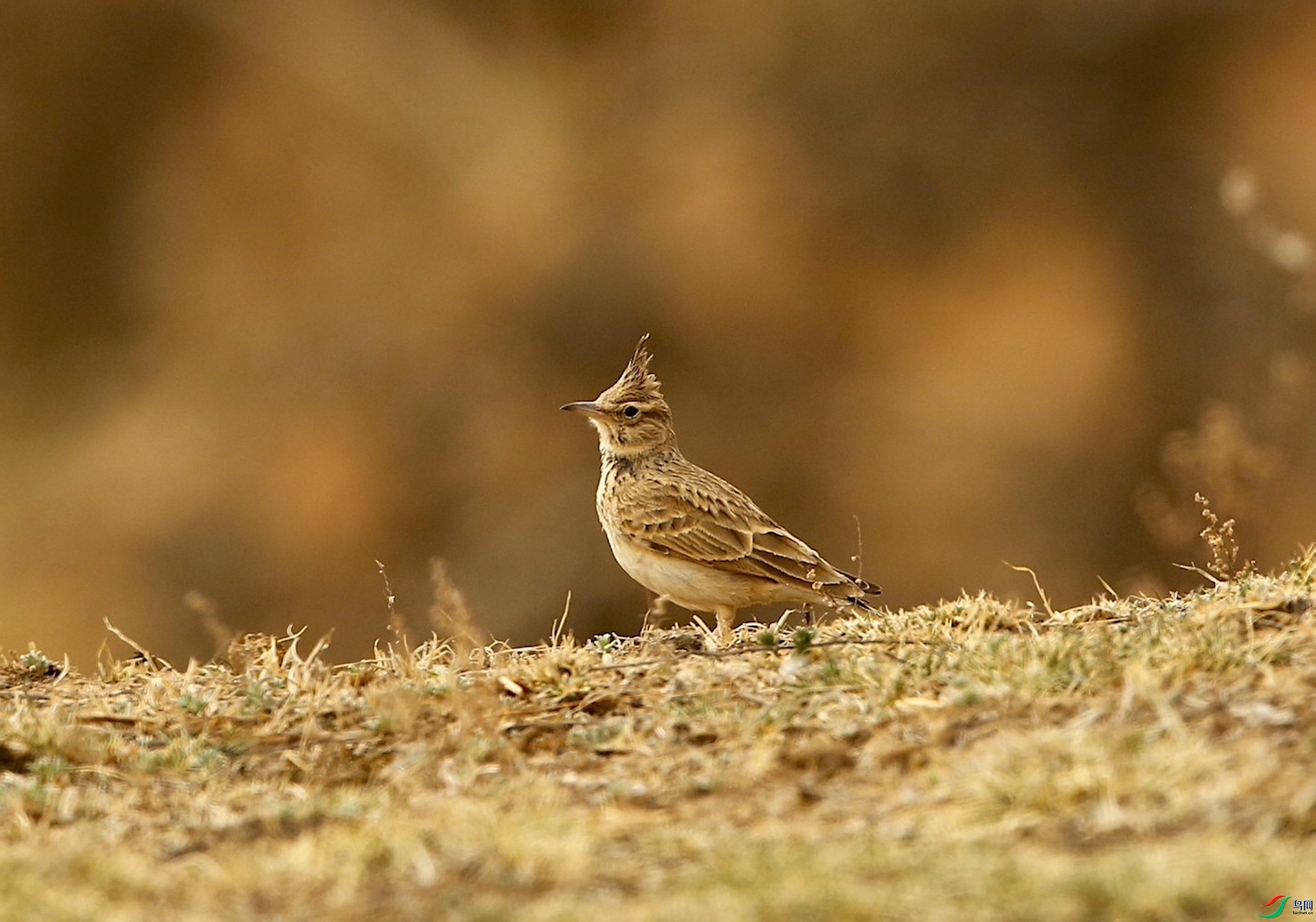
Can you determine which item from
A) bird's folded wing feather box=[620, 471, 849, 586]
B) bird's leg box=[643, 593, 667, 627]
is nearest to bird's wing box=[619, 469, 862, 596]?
bird's folded wing feather box=[620, 471, 849, 586]

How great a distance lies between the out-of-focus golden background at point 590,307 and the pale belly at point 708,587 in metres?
12.9

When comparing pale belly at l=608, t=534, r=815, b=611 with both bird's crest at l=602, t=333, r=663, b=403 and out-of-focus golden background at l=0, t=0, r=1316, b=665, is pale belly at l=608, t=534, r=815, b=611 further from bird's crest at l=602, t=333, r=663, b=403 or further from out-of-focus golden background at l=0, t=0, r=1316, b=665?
out-of-focus golden background at l=0, t=0, r=1316, b=665

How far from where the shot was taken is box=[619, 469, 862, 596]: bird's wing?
8.48m

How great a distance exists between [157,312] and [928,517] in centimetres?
1155

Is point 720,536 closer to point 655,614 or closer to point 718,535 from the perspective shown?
point 718,535

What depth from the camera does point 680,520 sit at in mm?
8672

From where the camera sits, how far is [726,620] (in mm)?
8547

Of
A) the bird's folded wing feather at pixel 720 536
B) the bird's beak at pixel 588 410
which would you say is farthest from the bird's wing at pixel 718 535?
the bird's beak at pixel 588 410

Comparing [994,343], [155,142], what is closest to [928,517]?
[994,343]

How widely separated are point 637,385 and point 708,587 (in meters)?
1.61

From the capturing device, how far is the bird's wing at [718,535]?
8477mm

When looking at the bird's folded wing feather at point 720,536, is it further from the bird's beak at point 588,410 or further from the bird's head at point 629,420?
the bird's beak at point 588,410

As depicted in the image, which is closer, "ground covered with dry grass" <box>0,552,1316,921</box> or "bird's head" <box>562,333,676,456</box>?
"ground covered with dry grass" <box>0,552,1316,921</box>

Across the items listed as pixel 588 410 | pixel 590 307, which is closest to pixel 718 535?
pixel 588 410
